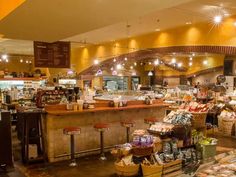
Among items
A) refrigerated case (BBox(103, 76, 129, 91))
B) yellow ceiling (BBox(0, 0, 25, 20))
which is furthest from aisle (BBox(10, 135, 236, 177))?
refrigerated case (BBox(103, 76, 129, 91))

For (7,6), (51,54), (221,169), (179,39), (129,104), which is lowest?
(221,169)

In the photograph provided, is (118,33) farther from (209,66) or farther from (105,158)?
(105,158)

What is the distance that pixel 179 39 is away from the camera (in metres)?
9.60

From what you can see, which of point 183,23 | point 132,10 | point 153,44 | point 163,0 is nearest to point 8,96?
point 153,44

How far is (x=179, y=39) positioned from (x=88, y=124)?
202 inches

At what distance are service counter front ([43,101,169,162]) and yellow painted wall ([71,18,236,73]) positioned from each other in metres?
2.87

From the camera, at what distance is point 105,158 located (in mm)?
6156

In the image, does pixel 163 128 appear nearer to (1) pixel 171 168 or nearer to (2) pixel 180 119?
(2) pixel 180 119

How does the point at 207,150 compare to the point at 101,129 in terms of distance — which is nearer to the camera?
the point at 207,150

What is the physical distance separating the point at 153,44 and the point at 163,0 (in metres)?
7.75

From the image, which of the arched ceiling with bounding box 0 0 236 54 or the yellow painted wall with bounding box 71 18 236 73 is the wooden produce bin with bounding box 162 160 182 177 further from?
the yellow painted wall with bounding box 71 18 236 73

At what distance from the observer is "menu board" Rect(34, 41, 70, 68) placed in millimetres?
6734

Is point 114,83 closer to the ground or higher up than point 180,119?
higher up

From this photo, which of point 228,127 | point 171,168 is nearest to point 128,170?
point 171,168
